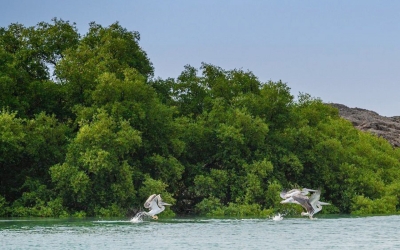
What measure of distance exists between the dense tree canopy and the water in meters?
9.03

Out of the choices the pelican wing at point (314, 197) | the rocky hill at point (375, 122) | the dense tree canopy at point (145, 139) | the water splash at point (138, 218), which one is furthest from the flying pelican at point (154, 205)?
the rocky hill at point (375, 122)

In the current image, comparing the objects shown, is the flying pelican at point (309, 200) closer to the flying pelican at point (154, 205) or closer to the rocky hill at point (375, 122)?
the flying pelican at point (154, 205)

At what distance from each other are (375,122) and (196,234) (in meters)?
114

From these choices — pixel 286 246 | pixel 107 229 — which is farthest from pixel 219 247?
pixel 107 229

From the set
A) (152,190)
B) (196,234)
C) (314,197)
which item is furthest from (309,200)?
(196,234)

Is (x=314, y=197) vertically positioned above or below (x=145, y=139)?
below

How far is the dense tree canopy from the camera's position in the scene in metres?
66.8

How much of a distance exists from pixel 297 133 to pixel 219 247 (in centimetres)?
4369

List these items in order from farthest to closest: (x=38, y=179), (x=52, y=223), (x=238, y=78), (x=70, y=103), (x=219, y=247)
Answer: (x=238, y=78) → (x=70, y=103) → (x=38, y=179) → (x=52, y=223) → (x=219, y=247)

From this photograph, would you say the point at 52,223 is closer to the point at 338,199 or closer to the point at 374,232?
the point at 374,232

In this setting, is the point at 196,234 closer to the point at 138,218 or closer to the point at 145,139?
the point at 138,218

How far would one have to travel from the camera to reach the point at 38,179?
69438mm

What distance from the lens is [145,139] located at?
2911 inches

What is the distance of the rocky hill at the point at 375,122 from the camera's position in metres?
148
